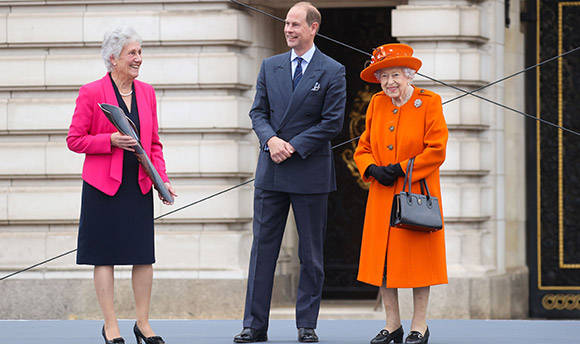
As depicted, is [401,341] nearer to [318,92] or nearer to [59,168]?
[318,92]

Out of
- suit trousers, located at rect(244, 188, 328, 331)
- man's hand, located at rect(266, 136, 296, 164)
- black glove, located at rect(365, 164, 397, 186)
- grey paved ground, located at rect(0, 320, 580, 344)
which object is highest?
man's hand, located at rect(266, 136, 296, 164)

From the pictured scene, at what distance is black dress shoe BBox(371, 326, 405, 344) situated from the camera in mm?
7613

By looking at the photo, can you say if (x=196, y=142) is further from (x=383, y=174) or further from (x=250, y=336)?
(x=383, y=174)

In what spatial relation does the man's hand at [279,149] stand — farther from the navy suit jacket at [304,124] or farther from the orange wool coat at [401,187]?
the orange wool coat at [401,187]

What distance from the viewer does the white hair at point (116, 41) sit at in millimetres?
7383

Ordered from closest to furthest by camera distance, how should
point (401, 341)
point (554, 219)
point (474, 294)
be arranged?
point (401, 341) < point (474, 294) < point (554, 219)

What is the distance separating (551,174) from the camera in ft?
41.6

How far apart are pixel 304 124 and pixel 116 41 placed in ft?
4.18

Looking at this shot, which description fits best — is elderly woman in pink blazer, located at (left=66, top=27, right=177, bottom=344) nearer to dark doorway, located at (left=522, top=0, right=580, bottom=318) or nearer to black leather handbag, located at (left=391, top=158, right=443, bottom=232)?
black leather handbag, located at (left=391, top=158, right=443, bottom=232)

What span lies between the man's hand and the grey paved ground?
45.2 inches

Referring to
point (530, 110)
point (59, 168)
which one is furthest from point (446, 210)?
point (59, 168)

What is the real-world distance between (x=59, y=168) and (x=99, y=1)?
1609 millimetres

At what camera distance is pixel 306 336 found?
7.89 metres

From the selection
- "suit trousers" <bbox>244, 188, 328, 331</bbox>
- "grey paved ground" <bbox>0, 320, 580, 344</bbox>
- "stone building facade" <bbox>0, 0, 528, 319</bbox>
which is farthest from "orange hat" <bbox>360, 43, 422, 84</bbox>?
"stone building facade" <bbox>0, 0, 528, 319</bbox>
